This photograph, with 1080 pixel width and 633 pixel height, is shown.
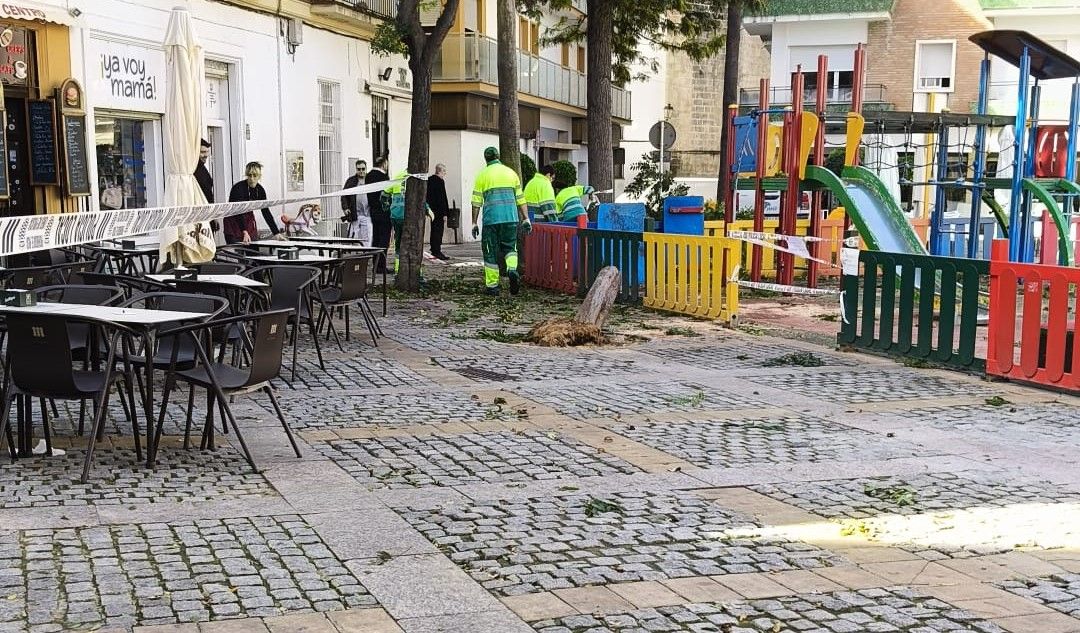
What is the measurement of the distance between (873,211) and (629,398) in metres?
6.93

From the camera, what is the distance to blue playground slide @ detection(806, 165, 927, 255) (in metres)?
14.4

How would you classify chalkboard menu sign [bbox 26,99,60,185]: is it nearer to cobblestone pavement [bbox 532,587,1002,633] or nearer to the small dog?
the small dog

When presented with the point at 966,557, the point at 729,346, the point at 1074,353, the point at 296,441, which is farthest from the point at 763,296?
the point at 966,557

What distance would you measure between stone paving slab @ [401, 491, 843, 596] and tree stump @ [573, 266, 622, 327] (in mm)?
6153

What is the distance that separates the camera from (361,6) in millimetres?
22547

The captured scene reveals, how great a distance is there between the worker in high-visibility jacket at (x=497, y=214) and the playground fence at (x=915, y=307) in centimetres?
545

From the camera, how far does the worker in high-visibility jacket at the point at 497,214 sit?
15.8 meters

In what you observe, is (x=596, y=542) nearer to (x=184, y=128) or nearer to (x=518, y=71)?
(x=184, y=128)

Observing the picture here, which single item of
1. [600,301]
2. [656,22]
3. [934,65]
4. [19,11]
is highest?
[934,65]

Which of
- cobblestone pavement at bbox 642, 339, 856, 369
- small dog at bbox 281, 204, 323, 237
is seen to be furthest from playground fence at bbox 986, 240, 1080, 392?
small dog at bbox 281, 204, 323, 237

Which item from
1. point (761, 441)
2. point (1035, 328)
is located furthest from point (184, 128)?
point (1035, 328)

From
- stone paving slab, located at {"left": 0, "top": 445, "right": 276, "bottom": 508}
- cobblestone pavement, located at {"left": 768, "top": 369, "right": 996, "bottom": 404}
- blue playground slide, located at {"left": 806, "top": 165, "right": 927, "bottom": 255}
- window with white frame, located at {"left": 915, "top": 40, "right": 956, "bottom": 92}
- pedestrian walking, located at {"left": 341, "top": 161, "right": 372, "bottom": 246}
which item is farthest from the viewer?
window with white frame, located at {"left": 915, "top": 40, "right": 956, "bottom": 92}

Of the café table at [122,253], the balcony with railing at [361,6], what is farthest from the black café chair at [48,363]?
the balcony with railing at [361,6]

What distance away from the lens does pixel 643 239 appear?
48.1ft
